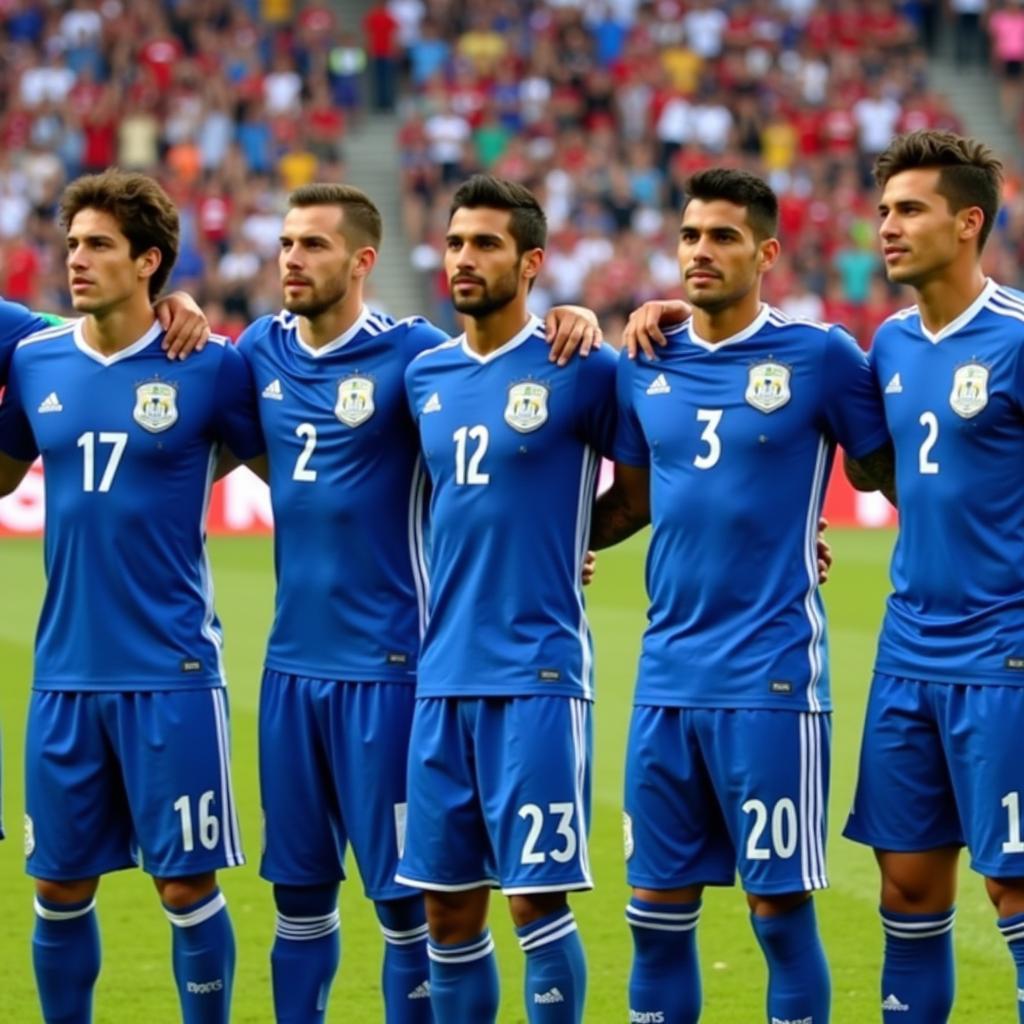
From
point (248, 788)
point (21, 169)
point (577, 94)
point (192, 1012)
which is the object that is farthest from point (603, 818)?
point (577, 94)

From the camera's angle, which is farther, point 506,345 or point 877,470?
point 506,345

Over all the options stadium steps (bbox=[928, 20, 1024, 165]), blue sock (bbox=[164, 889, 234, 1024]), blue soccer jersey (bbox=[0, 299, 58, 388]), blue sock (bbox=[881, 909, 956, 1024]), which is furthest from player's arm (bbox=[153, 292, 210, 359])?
stadium steps (bbox=[928, 20, 1024, 165])

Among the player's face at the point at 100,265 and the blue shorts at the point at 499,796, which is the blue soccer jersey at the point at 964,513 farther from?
the player's face at the point at 100,265

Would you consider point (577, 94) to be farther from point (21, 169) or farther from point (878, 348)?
point (878, 348)

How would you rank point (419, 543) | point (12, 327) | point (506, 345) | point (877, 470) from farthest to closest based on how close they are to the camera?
1. point (12, 327)
2. point (419, 543)
3. point (506, 345)
4. point (877, 470)

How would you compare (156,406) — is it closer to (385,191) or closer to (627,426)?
(627,426)

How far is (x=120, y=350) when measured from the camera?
681cm

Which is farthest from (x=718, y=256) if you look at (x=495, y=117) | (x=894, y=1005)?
(x=495, y=117)

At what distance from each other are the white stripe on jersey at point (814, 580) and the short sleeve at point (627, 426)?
0.50 metres

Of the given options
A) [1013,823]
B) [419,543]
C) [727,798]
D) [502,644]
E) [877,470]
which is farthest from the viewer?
[419,543]

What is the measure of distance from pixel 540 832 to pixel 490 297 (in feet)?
4.96

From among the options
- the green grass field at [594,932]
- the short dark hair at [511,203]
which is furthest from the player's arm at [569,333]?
the green grass field at [594,932]

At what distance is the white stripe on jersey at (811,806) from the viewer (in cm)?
616

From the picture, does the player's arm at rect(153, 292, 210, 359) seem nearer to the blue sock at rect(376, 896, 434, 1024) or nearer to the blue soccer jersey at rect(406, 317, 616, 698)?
the blue soccer jersey at rect(406, 317, 616, 698)
